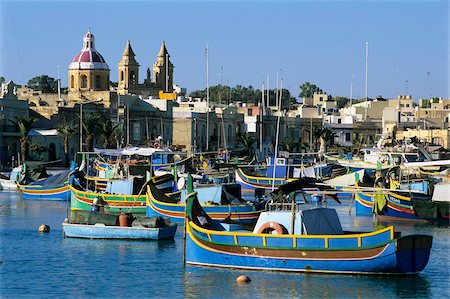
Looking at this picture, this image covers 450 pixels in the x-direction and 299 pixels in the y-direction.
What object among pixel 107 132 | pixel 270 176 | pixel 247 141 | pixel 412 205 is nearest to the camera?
pixel 412 205

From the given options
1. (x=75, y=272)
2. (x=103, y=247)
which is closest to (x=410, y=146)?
(x=103, y=247)

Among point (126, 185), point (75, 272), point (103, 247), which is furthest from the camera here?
point (126, 185)

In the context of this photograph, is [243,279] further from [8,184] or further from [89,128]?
[89,128]

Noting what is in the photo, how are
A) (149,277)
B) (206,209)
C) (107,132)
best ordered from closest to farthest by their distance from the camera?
(149,277) < (206,209) < (107,132)

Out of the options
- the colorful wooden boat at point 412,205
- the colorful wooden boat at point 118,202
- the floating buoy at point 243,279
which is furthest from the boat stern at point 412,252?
the colorful wooden boat at point 118,202

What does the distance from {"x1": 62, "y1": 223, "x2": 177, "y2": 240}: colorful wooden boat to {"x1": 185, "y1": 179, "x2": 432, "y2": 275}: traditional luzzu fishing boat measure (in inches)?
251

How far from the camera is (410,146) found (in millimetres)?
80500

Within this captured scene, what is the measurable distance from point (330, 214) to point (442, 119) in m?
112

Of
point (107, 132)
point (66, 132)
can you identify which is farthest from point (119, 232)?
point (107, 132)

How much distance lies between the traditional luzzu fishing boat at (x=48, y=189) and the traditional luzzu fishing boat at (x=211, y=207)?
15.7 meters

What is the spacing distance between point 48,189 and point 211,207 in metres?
22.0

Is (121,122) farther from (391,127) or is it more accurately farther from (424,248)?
(424,248)

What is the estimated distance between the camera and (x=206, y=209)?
45.5m

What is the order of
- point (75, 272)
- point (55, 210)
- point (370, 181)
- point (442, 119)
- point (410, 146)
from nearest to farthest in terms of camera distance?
point (75, 272), point (55, 210), point (370, 181), point (410, 146), point (442, 119)
